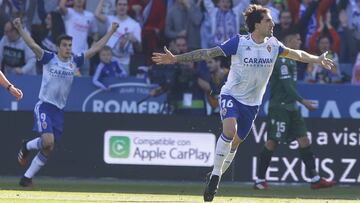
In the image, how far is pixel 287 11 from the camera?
19844 millimetres

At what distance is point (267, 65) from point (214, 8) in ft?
23.1

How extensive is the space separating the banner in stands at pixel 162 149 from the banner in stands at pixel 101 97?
1786 mm

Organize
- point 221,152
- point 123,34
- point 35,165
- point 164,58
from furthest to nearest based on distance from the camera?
1. point 123,34
2. point 35,165
3. point 221,152
4. point 164,58

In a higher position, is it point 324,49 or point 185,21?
point 185,21

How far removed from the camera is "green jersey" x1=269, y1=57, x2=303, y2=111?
15578 mm

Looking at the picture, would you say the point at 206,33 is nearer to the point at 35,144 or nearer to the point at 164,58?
the point at 35,144

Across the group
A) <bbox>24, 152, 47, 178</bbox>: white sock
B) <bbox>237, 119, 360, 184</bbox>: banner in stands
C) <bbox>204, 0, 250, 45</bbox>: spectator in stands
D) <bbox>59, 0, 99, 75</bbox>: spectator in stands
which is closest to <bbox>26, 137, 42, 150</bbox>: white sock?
<bbox>24, 152, 47, 178</bbox>: white sock

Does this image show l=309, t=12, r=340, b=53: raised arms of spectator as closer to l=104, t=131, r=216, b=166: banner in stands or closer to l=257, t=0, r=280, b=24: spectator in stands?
l=257, t=0, r=280, b=24: spectator in stands

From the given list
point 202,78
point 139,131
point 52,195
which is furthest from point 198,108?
point 52,195

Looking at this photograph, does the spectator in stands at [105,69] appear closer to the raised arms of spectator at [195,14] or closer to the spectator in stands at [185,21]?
the spectator in stands at [185,21]

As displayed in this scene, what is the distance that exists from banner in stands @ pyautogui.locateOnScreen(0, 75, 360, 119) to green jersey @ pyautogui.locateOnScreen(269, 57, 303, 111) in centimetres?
316

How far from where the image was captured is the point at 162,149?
1727 cm

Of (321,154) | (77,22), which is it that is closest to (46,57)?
(77,22)

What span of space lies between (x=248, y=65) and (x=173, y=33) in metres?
7.13
